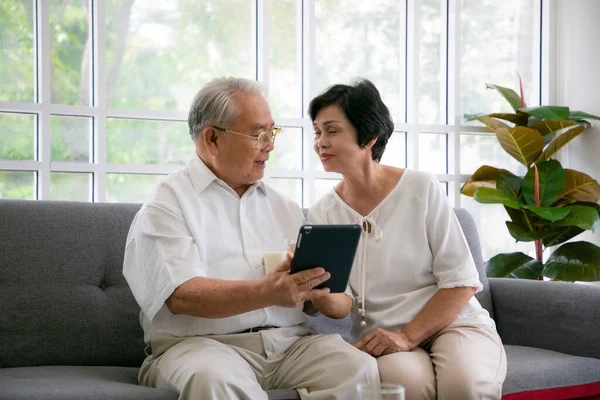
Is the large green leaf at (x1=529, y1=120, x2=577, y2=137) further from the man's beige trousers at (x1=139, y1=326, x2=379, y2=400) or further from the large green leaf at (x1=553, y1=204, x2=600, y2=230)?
the man's beige trousers at (x1=139, y1=326, x2=379, y2=400)

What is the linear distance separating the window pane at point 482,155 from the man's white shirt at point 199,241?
2.64m

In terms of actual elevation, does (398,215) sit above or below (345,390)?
above

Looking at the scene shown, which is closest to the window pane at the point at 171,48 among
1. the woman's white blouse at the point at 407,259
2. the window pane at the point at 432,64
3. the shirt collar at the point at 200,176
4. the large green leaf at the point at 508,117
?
the window pane at the point at 432,64

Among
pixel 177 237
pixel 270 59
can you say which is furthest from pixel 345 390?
pixel 270 59

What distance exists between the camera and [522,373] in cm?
225

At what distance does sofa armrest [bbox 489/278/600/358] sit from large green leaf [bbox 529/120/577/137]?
70.8 inches

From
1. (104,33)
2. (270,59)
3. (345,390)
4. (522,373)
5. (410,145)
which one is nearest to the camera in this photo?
(345,390)

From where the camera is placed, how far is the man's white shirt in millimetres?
2008

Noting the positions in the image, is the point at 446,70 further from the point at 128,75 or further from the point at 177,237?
the point at 177,237

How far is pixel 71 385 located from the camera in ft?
6.16

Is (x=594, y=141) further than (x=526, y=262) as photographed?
Yes

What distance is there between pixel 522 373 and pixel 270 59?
255 centimetres

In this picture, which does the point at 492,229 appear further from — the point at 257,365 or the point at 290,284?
the point at 290,284

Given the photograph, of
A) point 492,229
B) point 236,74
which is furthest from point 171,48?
point 492,229
